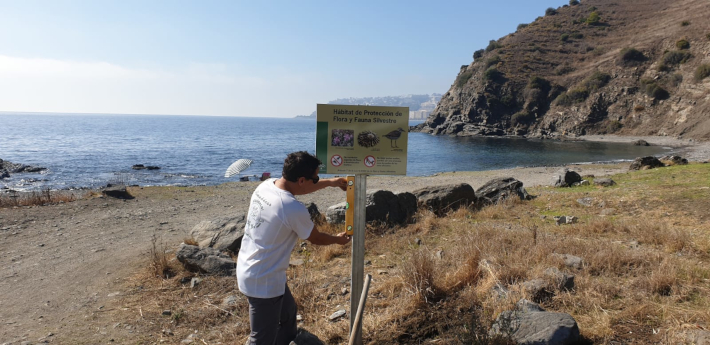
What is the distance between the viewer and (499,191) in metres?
11.9

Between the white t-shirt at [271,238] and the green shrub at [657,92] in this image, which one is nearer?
the white t-shirt at [271,238]

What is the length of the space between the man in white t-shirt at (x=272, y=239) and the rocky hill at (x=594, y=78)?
61.7 metres

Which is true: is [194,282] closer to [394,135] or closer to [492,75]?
[394,135]

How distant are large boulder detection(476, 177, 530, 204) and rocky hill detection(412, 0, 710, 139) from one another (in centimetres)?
5205

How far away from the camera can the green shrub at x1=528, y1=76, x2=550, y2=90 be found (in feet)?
263

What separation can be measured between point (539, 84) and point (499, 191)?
76.3 m

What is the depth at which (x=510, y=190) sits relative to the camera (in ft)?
39.2

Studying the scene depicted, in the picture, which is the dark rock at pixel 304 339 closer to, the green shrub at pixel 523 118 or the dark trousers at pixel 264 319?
the dark trousers at pixel 264 319

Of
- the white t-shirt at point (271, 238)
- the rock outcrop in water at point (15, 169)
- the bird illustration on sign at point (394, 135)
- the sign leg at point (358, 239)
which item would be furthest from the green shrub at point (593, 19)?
the white t-shirt at point (271, 238)

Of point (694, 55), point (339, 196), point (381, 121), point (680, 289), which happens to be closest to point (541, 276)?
point (680, 289)

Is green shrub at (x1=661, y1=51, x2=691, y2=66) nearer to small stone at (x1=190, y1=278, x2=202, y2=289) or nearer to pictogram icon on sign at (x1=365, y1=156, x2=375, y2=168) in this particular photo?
pictogram icon on sign at (x1=365, y1=156, x2=375, y2=168)

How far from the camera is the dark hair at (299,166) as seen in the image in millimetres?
3551

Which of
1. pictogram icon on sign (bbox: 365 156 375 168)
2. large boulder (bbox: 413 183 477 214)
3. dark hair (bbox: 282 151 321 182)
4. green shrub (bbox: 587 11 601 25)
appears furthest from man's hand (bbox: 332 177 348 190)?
green shrub (bbox: 587 11 601 25)

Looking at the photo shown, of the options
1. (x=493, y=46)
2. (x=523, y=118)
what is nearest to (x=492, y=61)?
(x=493, y=46)
